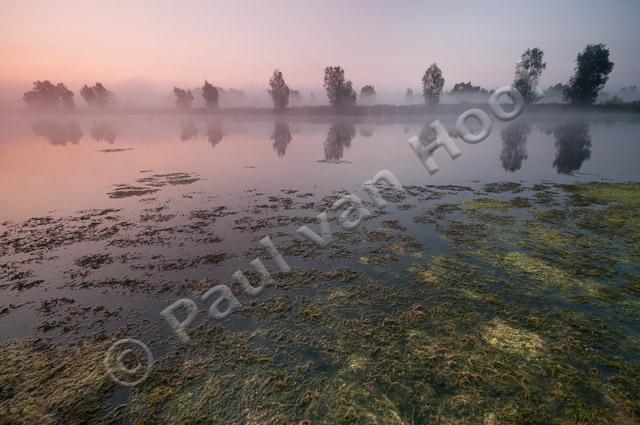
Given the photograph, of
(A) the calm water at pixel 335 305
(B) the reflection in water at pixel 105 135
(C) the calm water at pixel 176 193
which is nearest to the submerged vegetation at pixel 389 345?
(A) the calm water at pixel 335 305

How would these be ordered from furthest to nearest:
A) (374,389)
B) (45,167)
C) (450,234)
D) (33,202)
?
(45,167), (33,202), (450,234), (374,389)

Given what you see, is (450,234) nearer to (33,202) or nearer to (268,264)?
(268,264)

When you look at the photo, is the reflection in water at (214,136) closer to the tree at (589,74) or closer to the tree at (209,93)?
the tree at (209,93)

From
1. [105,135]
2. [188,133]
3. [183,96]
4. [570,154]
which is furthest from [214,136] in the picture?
[183,96]

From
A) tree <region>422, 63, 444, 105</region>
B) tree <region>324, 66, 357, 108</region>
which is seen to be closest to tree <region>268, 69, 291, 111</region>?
tree <region>324, 66, 357, 108</region>

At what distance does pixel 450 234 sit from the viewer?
544 inches

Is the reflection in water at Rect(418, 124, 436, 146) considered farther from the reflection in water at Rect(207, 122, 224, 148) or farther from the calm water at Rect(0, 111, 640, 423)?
the reflection in water at Rect(207, 122, 224, 148)

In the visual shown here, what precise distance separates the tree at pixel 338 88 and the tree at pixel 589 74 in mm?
86703

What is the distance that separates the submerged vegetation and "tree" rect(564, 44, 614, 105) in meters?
133

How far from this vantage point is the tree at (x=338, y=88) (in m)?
135

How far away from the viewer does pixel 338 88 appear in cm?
13688

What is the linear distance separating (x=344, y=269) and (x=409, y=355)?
14.5 feet

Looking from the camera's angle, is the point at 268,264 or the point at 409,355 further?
the point at 268,264

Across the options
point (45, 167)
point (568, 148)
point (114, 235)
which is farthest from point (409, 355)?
point (568, 148)
